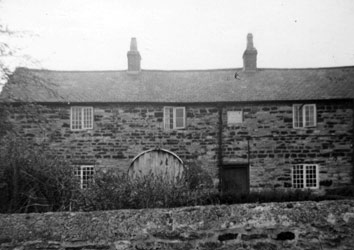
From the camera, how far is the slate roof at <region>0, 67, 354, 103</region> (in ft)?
57.7

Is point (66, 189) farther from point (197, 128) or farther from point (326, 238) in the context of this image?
point (197, 128)

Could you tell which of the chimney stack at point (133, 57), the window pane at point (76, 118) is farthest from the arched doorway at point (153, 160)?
the chimney stack at point (133, 57)

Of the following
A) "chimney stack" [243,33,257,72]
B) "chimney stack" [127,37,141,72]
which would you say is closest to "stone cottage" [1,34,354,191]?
"chimney stack" [243,33,257,72]

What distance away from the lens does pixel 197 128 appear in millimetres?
17531

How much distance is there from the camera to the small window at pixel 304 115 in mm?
17438

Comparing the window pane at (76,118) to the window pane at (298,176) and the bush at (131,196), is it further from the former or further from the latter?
the bush at (131,196)

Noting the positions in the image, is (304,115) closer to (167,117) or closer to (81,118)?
(167,117)

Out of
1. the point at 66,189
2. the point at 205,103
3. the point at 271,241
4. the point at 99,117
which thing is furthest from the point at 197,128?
the point at 271,241

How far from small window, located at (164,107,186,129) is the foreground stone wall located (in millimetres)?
14077

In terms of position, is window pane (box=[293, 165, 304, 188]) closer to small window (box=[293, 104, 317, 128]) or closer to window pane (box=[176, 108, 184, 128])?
small window (box=[293, 104, 317, 128])

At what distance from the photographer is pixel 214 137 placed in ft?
57.2

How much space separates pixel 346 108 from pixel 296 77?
347cm

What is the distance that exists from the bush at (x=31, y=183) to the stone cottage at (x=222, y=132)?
10.7 meters

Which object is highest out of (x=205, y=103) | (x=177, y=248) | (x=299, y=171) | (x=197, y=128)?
(x=205, y=103)
